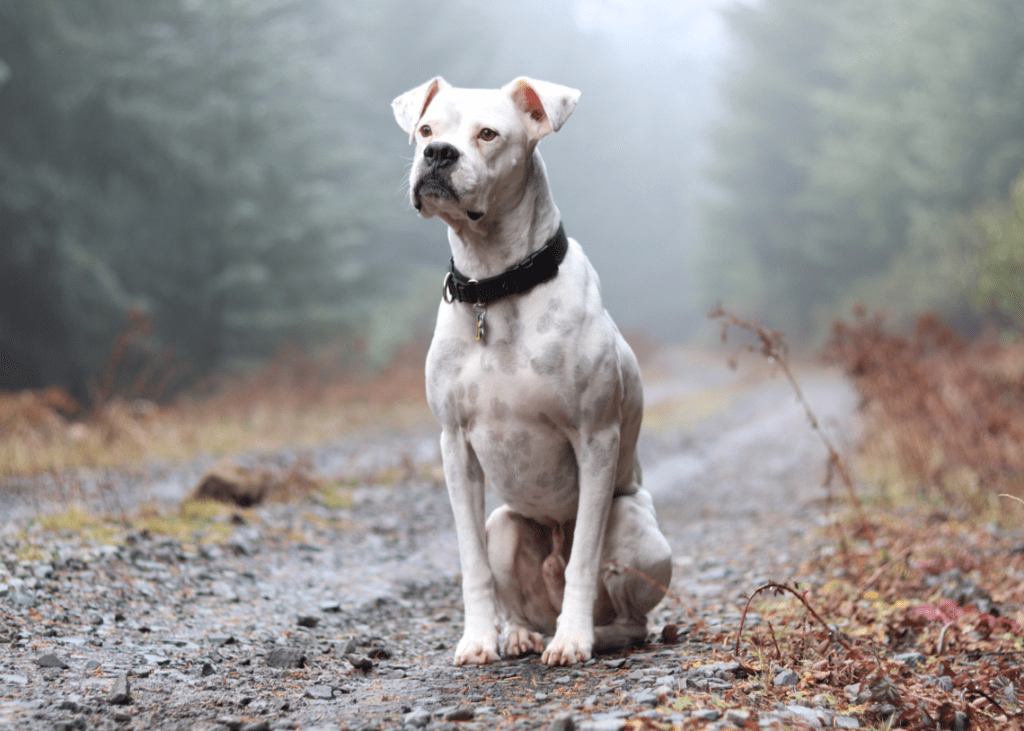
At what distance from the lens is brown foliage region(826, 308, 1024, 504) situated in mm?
5812

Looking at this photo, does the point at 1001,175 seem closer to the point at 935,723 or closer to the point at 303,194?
the point at 303,194

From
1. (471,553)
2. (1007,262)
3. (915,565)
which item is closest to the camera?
(471,553)

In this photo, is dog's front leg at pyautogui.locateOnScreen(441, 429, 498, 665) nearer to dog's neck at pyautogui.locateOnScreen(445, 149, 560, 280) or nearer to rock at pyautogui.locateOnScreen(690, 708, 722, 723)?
dog's neck at pyautogui.locateOnScreen(445, 149, 560, 280)

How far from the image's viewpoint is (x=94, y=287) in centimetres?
1083

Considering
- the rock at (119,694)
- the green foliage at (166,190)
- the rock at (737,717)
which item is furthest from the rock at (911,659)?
the green foliage at (166,190)

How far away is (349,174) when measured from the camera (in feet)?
63.4

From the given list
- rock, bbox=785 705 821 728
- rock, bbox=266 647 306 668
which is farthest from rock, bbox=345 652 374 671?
rock, bbox=785 705 821 728

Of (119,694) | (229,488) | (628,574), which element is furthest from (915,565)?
(229,488)

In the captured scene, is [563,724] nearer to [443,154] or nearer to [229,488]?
[443,154]

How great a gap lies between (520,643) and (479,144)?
1.90 metres

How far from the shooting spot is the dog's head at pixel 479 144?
2.84 m

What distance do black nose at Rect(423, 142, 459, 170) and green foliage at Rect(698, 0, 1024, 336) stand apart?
15.5 metres

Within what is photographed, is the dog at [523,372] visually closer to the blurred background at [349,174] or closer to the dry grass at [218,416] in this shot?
the blurred background at [349,174]

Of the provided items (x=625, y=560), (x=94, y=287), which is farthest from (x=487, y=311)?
(x=94, y=287)
